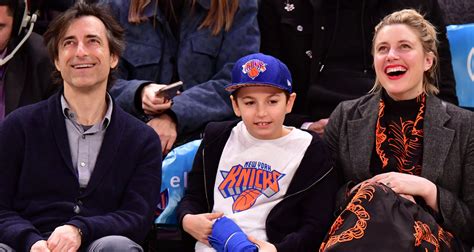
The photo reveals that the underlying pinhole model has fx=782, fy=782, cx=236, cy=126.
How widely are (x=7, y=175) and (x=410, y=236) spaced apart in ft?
4.19

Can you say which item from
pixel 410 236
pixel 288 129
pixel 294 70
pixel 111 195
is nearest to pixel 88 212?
pixel 111 195

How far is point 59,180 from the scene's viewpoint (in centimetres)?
253

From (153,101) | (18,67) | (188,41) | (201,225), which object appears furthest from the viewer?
(188,41)

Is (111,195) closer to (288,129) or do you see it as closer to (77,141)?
(77,141)

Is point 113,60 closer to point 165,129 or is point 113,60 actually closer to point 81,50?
point 81,50

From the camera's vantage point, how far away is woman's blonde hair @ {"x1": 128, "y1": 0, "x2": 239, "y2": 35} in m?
3.18

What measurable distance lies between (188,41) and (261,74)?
→ 2.20 ft

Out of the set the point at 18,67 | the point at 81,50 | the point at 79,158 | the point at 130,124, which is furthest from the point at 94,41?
the point at 18,67

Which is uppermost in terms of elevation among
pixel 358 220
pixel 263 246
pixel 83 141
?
pixel 83 141

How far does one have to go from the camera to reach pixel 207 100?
10.1ft

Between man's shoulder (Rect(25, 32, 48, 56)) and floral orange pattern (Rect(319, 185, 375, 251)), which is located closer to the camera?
floral orange pattern (Rect(319, 185, 375, 251))

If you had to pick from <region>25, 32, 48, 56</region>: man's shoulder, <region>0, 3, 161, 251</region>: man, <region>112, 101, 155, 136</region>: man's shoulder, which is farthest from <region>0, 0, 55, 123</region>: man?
<region>112, 101, 155, 136</region>: man's shoulder

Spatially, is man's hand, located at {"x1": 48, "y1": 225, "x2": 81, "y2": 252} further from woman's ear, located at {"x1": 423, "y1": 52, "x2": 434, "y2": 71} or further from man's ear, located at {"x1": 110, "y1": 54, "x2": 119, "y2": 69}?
woman's ear, located at {"x1": 423, "y1": 52, "x2": 434, "y2": 71}

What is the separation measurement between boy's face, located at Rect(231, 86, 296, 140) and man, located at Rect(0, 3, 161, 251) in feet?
1.07
